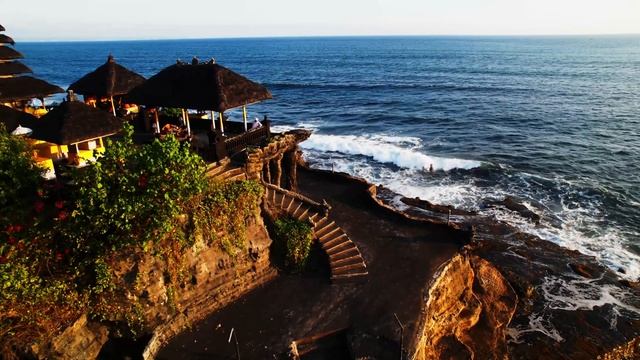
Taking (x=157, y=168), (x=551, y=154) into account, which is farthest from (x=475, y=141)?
(x=157, y=168)

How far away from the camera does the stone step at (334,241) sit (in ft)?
61.3

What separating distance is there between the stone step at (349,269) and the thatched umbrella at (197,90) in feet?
A: 27.2

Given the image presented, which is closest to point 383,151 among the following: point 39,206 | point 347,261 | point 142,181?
point 347,261

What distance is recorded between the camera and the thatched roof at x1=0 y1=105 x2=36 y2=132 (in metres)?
19.3

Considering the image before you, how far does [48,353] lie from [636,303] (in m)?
26.1

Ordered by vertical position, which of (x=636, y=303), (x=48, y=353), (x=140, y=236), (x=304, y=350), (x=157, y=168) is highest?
(x=157, y=168)

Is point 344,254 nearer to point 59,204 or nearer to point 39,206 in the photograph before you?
point 59,204

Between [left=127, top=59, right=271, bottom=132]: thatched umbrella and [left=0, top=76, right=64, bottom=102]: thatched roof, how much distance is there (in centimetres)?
886

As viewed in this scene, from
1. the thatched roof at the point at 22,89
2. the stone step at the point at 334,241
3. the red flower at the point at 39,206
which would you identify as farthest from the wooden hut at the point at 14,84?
the stone step at the point at 334,241

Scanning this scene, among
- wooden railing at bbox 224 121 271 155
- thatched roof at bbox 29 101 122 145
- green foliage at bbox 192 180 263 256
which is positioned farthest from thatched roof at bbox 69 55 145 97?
green foliage at bbox 192 180 263 256

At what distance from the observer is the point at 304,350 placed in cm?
1431

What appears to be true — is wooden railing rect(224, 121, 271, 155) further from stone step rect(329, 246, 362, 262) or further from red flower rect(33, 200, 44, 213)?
red flower rect(33, 200, 44, 213)

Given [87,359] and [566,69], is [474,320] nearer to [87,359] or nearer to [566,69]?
[87,359]

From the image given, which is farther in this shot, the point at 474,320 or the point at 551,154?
the point at 551,154
